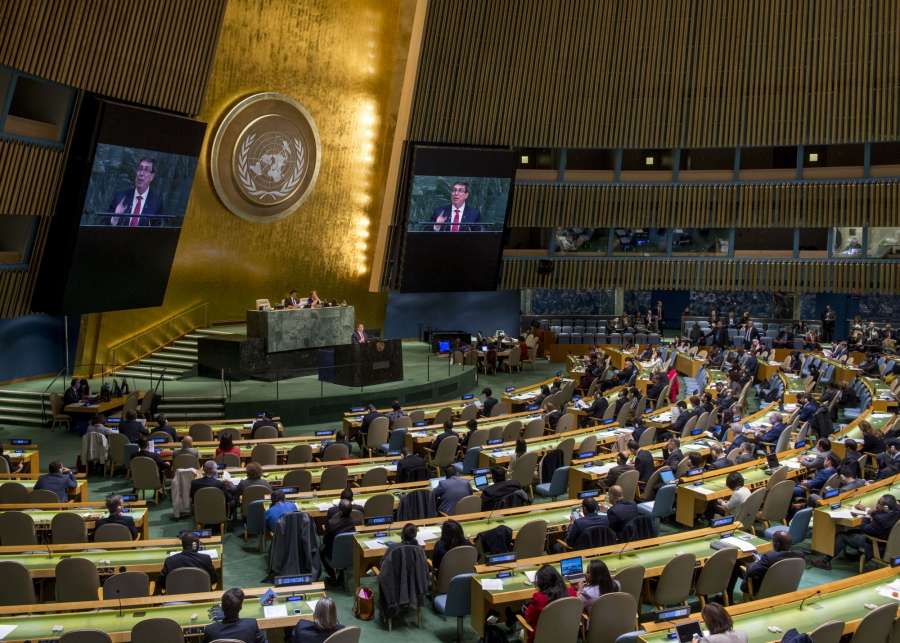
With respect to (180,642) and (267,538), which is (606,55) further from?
(180,642)

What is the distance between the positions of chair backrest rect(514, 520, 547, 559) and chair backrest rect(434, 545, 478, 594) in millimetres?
728

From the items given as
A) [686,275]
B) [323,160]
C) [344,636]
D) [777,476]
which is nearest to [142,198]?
[323,160]

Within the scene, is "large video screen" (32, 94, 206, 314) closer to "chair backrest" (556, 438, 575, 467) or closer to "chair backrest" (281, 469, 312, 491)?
"chair backrest" (281, 469, 312, 491)

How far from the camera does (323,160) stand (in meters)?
25.7

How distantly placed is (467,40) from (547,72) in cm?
260

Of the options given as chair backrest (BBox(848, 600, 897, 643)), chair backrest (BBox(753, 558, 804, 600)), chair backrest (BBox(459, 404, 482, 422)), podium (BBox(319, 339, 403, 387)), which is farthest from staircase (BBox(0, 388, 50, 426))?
chair backrest (BBox(848, 600, 897, 643))

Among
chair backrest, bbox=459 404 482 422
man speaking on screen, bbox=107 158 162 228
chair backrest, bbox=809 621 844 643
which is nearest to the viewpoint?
chair backrest, bbox=809 621 844 643

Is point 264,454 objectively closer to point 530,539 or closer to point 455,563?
point 530,539

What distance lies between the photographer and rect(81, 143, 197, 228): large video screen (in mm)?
18422

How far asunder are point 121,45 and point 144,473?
9.53 metres

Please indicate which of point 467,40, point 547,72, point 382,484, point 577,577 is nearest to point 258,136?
point 467,40

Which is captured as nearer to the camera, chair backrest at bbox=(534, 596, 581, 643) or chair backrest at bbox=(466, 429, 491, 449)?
chair backrest at bbox=(534, 596, 581, 643)

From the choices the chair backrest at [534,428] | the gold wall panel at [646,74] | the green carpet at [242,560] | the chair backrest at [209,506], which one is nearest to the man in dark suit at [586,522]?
the green carpet at [242,560]

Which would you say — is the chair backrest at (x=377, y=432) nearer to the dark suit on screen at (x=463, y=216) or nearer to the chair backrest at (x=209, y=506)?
the chair backrest at (x=209, y=506)
